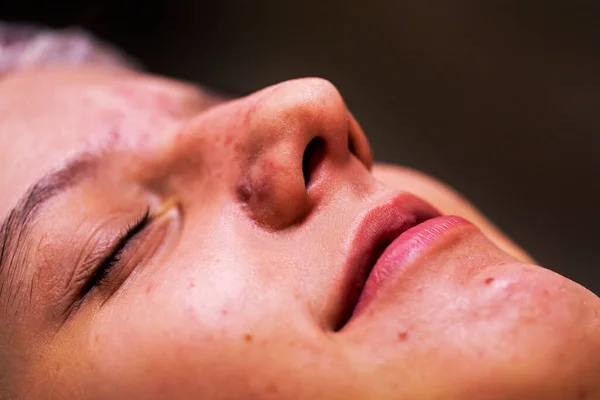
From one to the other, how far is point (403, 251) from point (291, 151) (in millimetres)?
148

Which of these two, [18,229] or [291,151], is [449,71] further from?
[18,229]

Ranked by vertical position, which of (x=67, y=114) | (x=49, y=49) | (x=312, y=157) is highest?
(x=312, y=157)

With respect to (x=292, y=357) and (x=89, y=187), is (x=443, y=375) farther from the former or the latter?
(x=89, y=187)

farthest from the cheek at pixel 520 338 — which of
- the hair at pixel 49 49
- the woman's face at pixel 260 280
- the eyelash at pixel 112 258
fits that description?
the hair at pixel 49 49

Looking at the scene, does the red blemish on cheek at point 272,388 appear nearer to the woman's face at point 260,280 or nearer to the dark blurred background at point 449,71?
the woman's face at point 260,280

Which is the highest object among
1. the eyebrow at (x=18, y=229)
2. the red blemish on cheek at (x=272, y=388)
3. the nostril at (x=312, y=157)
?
the nostril at (x=312, y=157)

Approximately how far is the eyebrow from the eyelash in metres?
0.07

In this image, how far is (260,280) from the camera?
48 centimetres

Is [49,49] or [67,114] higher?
[67,114]

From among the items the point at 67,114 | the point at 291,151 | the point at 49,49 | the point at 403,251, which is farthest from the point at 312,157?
the point at 49,49

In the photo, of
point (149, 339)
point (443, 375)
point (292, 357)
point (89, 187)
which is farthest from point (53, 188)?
point (443, 375)

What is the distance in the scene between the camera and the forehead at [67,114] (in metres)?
0.62

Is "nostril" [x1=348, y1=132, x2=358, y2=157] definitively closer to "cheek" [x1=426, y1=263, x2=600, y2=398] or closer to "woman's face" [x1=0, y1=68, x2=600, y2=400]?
"woman's face" [x1=0, y1=68, x2=600, y2=400]

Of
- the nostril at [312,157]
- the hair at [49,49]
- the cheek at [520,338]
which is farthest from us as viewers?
the hair at [49,49]
